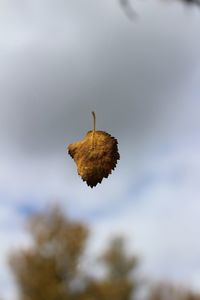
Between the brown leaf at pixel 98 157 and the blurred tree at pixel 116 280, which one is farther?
the blurred tree at pixel 116 280

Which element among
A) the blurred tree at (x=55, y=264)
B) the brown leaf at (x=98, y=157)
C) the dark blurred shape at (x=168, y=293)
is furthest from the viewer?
the dark blurred shape at (x=168, y=293)

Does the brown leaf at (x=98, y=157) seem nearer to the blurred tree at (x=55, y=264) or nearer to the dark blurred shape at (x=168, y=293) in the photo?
the blurred tree at (x=55, y=264)

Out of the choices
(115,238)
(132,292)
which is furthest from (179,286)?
(132,292)

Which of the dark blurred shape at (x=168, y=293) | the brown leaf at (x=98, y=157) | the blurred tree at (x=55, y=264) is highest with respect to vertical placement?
the dark blurred shape at (x=168, y=293)

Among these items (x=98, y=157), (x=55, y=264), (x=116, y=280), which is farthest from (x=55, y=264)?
(x=98, y=157)

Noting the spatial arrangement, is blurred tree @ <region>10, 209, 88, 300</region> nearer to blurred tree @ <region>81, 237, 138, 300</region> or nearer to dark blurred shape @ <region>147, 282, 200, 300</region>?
blurred tree @ <region>81, 237, 138, 300</region>

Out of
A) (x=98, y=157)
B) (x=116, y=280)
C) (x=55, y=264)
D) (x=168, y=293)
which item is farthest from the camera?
(x=168, y=293)

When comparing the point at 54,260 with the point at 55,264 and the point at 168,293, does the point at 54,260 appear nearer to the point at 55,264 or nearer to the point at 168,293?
the point at 55,264

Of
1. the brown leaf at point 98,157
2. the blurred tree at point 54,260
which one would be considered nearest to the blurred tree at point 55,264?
the blurred tree at point 54,260
